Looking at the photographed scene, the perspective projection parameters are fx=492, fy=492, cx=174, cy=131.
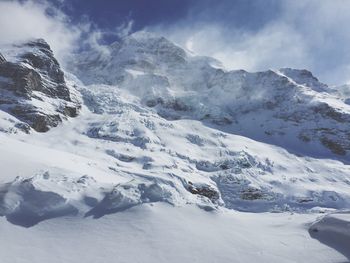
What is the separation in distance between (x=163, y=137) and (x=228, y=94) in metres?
44.6

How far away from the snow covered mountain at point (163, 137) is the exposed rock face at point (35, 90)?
271 mm

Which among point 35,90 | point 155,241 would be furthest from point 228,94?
point 155,241

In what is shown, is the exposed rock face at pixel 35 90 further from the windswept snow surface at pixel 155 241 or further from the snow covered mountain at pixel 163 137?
the windswept snow surface at pixel 155 241

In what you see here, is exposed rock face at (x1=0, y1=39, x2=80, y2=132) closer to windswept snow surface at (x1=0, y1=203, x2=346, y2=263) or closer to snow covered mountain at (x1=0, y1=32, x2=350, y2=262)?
snow covered mountain at (x1=0, y1=32, x2=350, y2=262)

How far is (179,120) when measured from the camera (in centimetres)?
10044

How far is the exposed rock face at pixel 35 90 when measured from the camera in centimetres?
7994

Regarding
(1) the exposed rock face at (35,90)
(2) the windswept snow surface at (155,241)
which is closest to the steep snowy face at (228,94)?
(1) the exposed rock face at (35,90)

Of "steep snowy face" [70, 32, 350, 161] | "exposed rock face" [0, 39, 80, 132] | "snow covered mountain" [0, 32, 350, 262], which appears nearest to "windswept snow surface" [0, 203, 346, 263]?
"snow covered mountain" [0, 32, 350, 262]

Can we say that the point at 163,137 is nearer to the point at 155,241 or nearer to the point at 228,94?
the point at 228,94

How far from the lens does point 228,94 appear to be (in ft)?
402

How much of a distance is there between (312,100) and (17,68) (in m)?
65.9

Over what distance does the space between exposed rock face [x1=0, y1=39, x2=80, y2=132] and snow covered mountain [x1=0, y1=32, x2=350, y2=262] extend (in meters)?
0.27

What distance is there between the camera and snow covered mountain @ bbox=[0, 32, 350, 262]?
859 inches

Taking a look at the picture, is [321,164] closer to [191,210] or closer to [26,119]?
[26,119]
